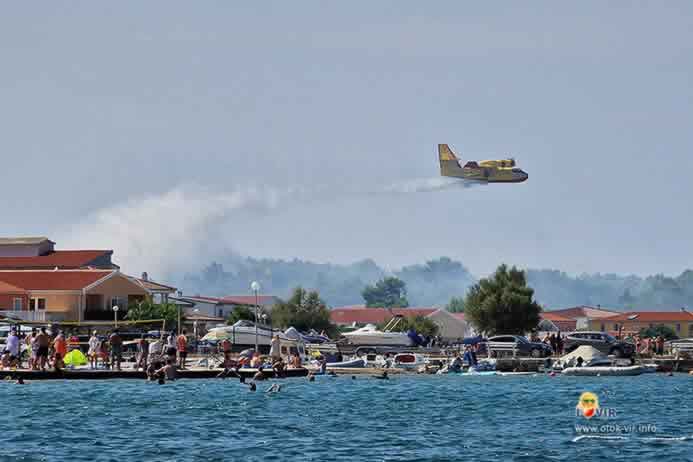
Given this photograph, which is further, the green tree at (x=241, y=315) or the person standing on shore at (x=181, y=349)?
the green tree at (x=241, y=315)

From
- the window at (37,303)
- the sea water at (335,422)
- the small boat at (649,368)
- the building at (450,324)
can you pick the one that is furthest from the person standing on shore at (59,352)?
the building at (450,324)

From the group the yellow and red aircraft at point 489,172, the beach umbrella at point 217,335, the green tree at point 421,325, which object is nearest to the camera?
the beach umbrella at point 217,335

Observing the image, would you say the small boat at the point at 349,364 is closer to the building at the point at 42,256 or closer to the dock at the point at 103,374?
the dock at the point at 103,374

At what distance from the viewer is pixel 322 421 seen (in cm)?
4506

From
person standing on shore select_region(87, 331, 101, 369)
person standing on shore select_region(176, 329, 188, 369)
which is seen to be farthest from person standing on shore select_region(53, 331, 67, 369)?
person standing on shore select_region(176, 329, 188, 369)

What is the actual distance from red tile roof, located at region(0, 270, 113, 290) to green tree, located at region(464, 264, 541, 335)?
31.0 m

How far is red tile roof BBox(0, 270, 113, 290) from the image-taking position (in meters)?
116

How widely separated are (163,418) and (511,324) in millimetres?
79910

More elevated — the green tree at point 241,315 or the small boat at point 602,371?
the green tree at point 241,315

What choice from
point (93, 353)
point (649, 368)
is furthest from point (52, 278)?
point (649, 368)

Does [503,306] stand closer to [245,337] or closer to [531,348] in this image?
[531,348]

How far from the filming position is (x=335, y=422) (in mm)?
44844

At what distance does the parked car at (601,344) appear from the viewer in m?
85.1

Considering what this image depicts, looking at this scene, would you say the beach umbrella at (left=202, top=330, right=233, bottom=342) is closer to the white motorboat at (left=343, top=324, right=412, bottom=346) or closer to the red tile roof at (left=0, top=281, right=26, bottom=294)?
the white motorboat at (left=343, top=324, right=412, bottom=346)
